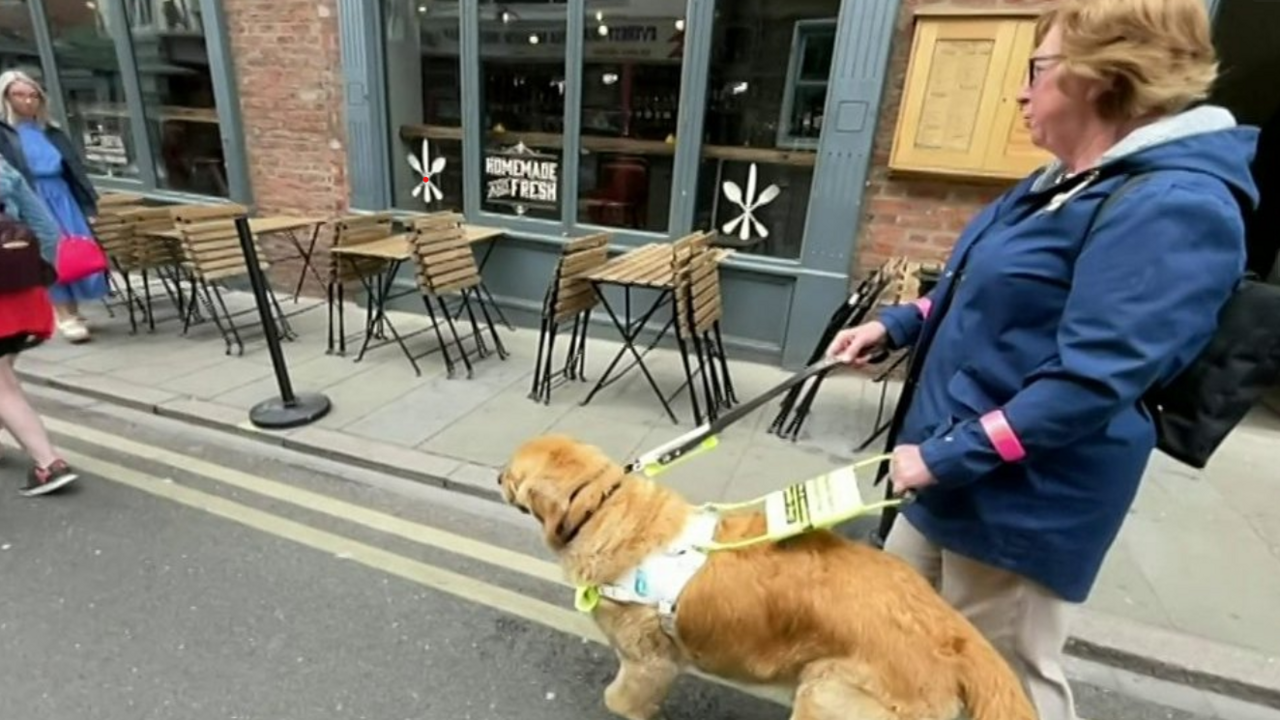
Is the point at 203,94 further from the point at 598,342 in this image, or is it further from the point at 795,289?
the point at 795,289

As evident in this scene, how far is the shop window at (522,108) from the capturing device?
216 inches

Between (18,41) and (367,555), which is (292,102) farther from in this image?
(367,555)

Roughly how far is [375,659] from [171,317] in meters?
5.21

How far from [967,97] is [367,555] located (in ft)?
14.2

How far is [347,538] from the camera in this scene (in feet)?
9.69

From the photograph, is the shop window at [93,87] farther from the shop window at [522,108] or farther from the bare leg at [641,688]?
the bare leg at [641,688]

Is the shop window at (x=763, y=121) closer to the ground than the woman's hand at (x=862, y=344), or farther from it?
farther from it

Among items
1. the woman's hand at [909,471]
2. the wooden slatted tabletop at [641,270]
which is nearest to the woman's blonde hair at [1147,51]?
the woman's hand at [909,471]

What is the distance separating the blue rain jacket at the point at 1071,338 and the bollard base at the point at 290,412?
358 centimetres

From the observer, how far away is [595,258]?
4.57 m

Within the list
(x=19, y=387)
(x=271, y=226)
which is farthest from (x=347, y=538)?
(x=271, y=226)

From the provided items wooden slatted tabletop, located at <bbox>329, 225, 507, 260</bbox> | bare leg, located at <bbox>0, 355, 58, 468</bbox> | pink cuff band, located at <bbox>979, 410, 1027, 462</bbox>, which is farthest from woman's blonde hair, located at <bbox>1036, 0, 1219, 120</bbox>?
bare leg, located at <bbox>0, 355, 58, 468</bbox>

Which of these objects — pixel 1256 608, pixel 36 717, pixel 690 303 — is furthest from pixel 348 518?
pixel 1256 608

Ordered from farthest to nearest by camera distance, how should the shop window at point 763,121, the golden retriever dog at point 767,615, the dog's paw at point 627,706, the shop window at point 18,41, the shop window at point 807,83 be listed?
the shop window at point 18,41
the shop window at point 763,121
the shop window at point 807,83
the dog's paw at point 627,706
the golden retriever dog at point 767,615
